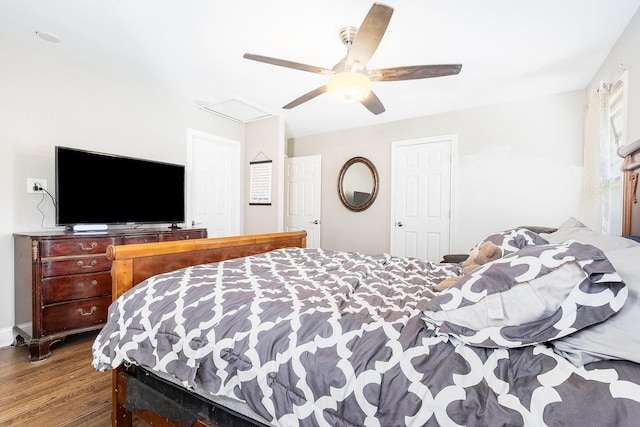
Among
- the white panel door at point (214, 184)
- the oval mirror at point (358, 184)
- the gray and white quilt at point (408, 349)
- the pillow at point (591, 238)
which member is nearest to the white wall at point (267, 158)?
the white panel door at point (214, 184)

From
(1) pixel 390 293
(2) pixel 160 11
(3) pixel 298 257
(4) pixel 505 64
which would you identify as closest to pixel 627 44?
(4) pixel 505 64

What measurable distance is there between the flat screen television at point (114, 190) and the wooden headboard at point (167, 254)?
1.42m

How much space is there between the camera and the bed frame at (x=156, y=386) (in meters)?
1.15

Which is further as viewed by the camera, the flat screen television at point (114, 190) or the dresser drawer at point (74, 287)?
the flat screen television at point (114, 190)

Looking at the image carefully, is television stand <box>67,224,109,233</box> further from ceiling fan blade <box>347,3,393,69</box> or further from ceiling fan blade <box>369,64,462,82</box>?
ceiling fan blade <box>369,64,462,82</box>

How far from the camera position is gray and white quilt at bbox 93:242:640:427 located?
2.29 ft

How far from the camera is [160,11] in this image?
78.4 inches

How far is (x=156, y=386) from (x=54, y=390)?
43.7 inches

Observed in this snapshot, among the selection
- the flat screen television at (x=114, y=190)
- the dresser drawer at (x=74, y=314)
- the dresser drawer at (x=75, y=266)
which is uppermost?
the flat screen television at (x=114, y=190)

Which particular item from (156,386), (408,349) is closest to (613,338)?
(408,349)

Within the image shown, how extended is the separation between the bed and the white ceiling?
1.64 meters

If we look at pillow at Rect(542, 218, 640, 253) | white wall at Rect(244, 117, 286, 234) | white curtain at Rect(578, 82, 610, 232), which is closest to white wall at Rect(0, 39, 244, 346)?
Result: white wall at Rect(244, 117, 286, 234)

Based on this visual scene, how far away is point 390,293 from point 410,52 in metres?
2.01

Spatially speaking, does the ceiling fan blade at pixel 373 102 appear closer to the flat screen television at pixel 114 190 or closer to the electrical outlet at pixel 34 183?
the flat screen television at pixel 114 190
